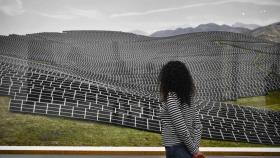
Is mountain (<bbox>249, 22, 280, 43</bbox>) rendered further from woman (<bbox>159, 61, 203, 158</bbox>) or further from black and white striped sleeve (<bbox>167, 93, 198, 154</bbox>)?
black and white striped sleeve (<bbox>167, 93, 198, 154</bbox>)

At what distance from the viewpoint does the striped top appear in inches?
94.9

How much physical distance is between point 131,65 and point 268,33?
2.03m

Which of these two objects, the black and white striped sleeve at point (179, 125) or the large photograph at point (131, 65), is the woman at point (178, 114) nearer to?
the black and white striped sleeve at point (179, 125)

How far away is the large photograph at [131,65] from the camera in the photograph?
218 inches

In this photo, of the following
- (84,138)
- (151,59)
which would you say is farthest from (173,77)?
(151,59)

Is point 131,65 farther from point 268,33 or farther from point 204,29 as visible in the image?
point 268,33

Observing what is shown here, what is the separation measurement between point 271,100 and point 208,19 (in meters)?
1.45

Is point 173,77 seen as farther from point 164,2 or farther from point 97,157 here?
point 164,2

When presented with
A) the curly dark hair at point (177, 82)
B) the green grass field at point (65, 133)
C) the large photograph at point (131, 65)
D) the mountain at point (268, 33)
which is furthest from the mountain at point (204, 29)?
the curly dark hair at point (177, 82)

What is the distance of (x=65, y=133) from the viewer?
543cm

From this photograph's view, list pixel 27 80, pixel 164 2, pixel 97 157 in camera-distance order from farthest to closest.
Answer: pixel 164 2, pixel 27 80, pixel 97 157

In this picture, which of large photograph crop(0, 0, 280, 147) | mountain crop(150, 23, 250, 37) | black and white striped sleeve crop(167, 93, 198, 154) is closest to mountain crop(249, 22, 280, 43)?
large photograph crop(0, 0, 280, 147)

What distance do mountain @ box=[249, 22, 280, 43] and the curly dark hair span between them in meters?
3.84

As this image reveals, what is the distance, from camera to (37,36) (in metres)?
6.07
